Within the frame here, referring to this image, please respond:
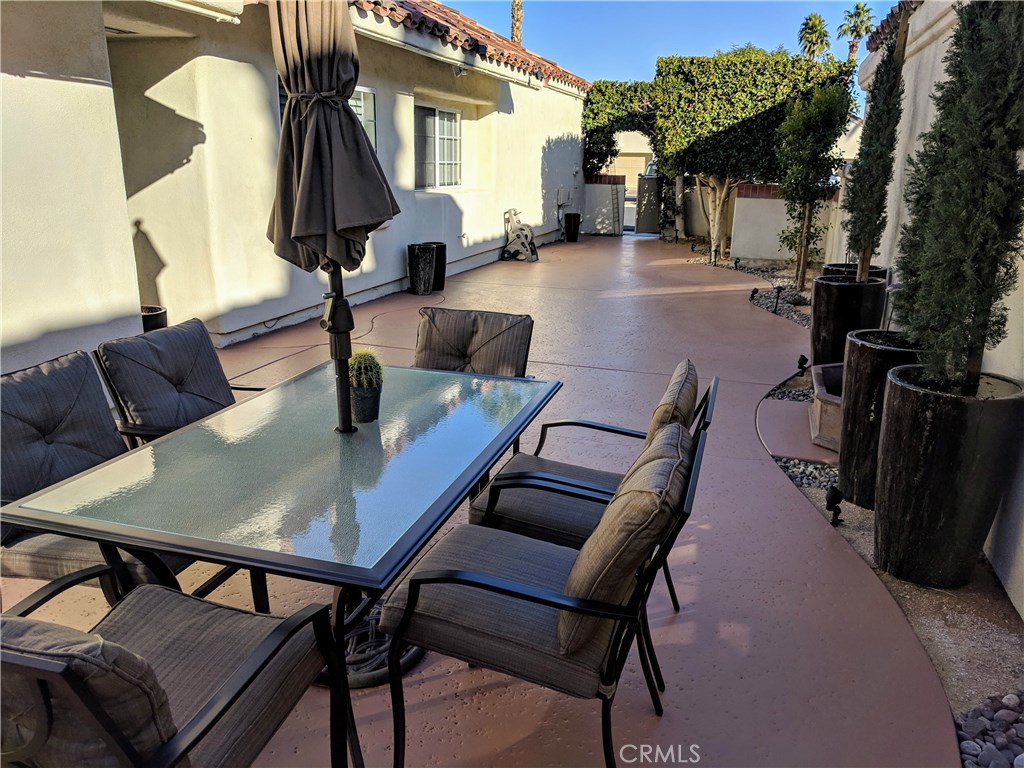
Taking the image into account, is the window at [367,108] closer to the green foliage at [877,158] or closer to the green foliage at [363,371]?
the green foliage at [877,158]

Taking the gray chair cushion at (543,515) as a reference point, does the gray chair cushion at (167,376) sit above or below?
above

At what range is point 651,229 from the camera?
60.4ft

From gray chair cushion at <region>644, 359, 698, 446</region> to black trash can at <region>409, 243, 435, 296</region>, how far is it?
7.21m

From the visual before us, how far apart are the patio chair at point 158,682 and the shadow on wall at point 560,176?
1409 centimetres

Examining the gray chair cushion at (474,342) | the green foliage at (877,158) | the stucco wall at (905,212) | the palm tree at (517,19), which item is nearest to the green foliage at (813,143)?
the stucco wall at (905,212)

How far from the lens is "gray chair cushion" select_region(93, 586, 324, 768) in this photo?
1.62 meters

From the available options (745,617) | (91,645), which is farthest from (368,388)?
(745,617)

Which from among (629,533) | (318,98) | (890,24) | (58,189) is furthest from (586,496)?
(890,24)

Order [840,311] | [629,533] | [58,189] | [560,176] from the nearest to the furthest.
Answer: [629,533], [58,189], [840,311], [560,176]

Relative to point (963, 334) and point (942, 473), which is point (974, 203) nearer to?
point (963, 334)

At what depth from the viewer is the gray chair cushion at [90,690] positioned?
122 cm

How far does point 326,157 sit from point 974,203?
254 centimetres

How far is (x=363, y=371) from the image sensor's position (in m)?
2.69

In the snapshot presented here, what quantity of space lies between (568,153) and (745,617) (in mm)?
15153
